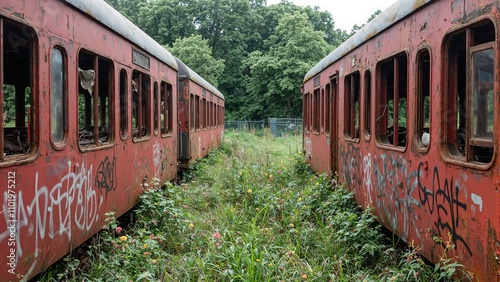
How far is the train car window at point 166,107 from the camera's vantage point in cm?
894

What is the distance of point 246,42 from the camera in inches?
1981

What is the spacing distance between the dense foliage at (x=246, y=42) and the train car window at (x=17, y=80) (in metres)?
29.9

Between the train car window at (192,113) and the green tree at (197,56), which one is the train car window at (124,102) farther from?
the green tree at (197,56)

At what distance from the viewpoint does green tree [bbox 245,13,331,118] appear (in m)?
38.3

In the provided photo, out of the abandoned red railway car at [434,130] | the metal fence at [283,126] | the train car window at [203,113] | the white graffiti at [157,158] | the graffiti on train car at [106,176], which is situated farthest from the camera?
the metal fence at [283,126]

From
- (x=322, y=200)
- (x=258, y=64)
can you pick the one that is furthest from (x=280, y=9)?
(x=322, y=200)

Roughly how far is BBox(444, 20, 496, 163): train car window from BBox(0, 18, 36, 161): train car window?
3.14 m

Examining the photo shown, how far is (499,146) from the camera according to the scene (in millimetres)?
2975

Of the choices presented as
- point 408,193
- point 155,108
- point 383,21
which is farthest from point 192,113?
point 408,193

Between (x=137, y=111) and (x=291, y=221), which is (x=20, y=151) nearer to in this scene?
(x=137, y=111)

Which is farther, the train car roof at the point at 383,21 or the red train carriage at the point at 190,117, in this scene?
the red train carriage at the point at 190,117

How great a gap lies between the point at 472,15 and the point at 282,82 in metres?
35.1

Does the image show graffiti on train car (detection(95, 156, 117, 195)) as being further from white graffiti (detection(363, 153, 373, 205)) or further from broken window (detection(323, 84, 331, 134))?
broken window (detection(323, 84, 331, 134))

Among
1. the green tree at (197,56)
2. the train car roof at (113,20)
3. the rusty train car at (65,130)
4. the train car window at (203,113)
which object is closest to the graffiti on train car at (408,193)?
the rusty train car at (65,130)
